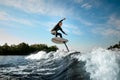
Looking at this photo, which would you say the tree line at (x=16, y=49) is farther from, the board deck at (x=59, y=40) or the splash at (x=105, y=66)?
the splash at (x=105, y=66)

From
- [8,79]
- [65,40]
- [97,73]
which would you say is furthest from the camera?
[65,40]

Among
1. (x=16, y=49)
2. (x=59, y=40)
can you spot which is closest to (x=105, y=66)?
(x=59, y=40)

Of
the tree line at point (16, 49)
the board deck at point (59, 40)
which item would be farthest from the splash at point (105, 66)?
the tree line at point (16, 49)

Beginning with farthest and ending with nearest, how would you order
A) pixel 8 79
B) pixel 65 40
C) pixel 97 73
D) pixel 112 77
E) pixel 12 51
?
pixel 12 51
pixel 65 40
pixel 8 79
pixel 97 73
pixel 112 77

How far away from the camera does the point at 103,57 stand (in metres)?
9.97

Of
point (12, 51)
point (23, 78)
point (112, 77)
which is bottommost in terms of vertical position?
point (112, 77)

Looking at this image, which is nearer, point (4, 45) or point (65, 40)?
point (65, 40)

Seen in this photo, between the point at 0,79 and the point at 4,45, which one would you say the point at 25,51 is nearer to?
the point at 4,45

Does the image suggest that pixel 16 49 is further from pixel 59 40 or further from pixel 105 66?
pixel 105 66

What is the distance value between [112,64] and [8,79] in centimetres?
548

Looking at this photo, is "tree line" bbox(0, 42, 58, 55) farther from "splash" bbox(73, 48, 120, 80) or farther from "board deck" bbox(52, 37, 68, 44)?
"splash" bbox(73, 48, 120, 80)

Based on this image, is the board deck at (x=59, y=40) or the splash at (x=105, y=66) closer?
the splash at (x=105, y=66)

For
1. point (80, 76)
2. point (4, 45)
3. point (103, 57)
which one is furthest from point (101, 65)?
point (4, 45)

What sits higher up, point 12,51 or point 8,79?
point 12,51
